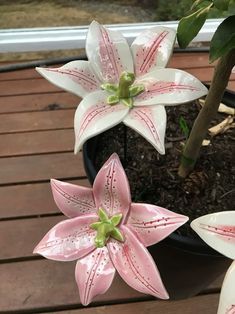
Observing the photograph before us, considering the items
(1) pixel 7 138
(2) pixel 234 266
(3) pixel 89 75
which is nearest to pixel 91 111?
(3) pixel 89 75

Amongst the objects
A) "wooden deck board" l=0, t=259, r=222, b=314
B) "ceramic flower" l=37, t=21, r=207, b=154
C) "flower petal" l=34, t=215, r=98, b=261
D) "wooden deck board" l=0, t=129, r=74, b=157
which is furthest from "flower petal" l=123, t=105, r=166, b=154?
"wooden deck board" l=0, t=129, r=74, b=157

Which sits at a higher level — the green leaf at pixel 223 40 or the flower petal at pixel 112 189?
the green leaf at pixel 223 40

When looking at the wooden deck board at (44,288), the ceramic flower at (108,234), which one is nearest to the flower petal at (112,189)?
the ceramic flower at (108,234)

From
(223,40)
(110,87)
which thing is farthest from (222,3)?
(110,87)

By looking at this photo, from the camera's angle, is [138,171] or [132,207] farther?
[138,171]

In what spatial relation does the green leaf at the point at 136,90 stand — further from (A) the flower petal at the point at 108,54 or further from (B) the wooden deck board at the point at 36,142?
(B) the wooden deck board at the point at 36,142

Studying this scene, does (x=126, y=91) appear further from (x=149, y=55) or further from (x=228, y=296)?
(x=228, y=296)

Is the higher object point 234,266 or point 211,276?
point 234,266

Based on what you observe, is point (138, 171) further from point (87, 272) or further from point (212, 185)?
point (87, 272)
